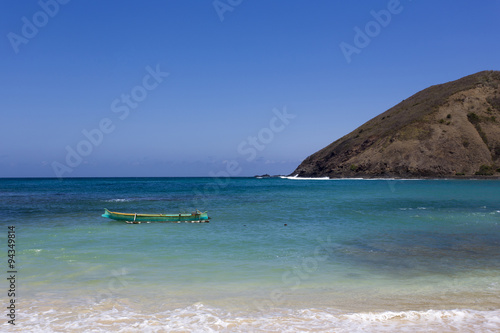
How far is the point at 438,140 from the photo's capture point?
147m

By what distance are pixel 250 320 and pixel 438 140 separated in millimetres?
155815

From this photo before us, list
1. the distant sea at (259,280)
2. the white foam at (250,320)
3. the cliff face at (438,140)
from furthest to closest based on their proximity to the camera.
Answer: the cliff face at (438,140)
the distant sea at (259,280)
the white foam at (250,320)

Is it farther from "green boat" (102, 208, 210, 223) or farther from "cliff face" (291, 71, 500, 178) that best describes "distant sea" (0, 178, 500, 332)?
"cliff face" (291, 71, 500, 178)

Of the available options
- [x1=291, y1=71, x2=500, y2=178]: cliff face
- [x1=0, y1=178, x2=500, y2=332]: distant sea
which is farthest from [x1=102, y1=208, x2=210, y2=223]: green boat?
[x1=291, y1=71, x2=500, y2=178]: cliff face

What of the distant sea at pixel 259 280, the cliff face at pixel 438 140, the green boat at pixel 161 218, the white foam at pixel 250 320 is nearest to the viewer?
the white foam at pixel 250 320

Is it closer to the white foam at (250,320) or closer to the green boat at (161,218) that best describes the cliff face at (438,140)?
the green boat at (161,218)

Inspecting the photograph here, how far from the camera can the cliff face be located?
140 metres

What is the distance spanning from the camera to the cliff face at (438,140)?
140 metres

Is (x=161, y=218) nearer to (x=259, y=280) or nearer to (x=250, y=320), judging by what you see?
(x=259, y=280)

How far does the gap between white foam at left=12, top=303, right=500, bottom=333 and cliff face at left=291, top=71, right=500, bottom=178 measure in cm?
14306

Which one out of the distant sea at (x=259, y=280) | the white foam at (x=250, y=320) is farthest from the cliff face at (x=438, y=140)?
the white foam at (x=250, y=320)

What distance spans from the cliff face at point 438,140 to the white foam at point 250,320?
14306cm

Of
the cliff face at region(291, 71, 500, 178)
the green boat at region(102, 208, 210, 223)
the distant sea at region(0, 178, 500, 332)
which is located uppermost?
the cliff face at region(291, 71, 500, 178)

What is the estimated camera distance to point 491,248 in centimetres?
1962
